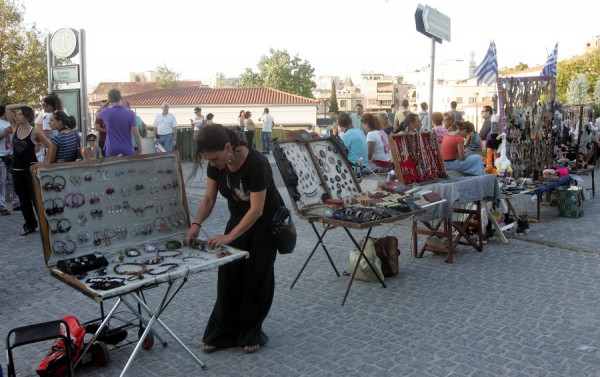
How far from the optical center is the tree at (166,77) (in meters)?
83.5

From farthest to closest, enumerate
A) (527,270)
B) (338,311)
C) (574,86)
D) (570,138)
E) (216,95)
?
(216,95) < (574,86) < (570,138) < (527,270) < (338,311)

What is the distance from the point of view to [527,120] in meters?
8.42

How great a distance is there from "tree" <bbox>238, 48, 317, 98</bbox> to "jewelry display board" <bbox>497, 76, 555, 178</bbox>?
74.0 m

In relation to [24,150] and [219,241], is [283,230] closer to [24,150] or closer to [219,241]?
[219,241]

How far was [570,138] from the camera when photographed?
34.5ft

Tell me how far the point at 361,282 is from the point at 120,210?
2.46 meters

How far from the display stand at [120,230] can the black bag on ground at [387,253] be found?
206cm

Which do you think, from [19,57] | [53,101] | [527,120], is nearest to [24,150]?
[53,101]

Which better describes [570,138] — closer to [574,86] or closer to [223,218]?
[223,218]

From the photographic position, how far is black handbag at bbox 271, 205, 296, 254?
369 centimetres

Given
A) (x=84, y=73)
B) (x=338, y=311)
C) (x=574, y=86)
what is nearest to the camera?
(x=338, y=311)

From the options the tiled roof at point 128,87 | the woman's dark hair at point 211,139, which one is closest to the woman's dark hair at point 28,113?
the woman's dark hair at point 211,139

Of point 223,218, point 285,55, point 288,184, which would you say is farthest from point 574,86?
point 285,55

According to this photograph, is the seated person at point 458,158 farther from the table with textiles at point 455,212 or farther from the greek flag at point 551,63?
the greek flag at point 551,63
